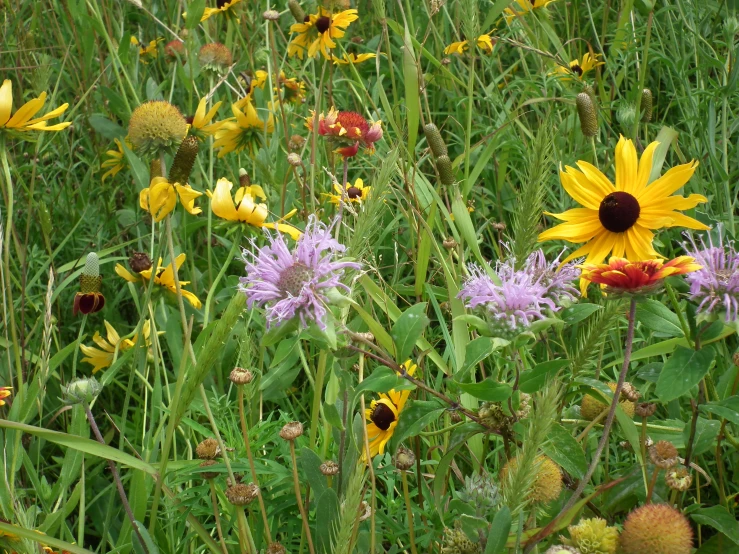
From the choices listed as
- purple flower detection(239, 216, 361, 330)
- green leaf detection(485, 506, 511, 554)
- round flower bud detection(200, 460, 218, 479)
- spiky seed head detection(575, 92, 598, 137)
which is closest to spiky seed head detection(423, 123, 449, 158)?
spiky seed head detection(575, 92, 598, 137)

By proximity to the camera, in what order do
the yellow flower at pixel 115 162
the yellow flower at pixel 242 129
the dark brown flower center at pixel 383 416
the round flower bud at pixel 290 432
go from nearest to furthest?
1. the round flower bud at pixel 290 432
2. the dark brown flower center at pixel 383 416
3. the yellow flower at pixel 242 129
4. the yellow flower at pixel 115 162

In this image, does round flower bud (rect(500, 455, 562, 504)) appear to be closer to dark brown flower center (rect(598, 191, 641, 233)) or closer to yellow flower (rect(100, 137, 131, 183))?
dark brown flower center (rect(598, 191, 641, 233))

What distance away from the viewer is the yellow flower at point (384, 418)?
1071 millimetres

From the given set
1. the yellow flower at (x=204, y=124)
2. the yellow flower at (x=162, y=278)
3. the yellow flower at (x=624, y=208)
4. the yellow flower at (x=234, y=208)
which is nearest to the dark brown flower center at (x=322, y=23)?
the yellow flower at (x=204, y=124)

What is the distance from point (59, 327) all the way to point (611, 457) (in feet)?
3.76

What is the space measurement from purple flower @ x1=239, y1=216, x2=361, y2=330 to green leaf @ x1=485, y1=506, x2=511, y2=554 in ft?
0.75

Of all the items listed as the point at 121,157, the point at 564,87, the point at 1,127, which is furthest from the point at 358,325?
the point at 121,157

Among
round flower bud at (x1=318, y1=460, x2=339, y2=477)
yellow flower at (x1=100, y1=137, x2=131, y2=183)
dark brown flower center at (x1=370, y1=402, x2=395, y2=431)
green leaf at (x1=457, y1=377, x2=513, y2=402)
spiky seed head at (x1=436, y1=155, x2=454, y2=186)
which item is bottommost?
yellow flower at (x1=100, y1=137, x2=131, y2=183)

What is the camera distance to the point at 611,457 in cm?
128

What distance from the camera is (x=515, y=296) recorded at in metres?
0.81

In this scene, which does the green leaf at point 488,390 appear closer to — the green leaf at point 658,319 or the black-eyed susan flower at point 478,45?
the green leaf at point 658,319

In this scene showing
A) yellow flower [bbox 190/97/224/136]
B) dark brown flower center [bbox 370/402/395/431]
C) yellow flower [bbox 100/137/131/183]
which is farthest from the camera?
yellow flower [bbox 100/137/131/183]

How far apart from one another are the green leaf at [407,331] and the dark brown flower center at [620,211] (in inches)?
10.6

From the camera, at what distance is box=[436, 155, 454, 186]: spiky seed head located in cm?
118
